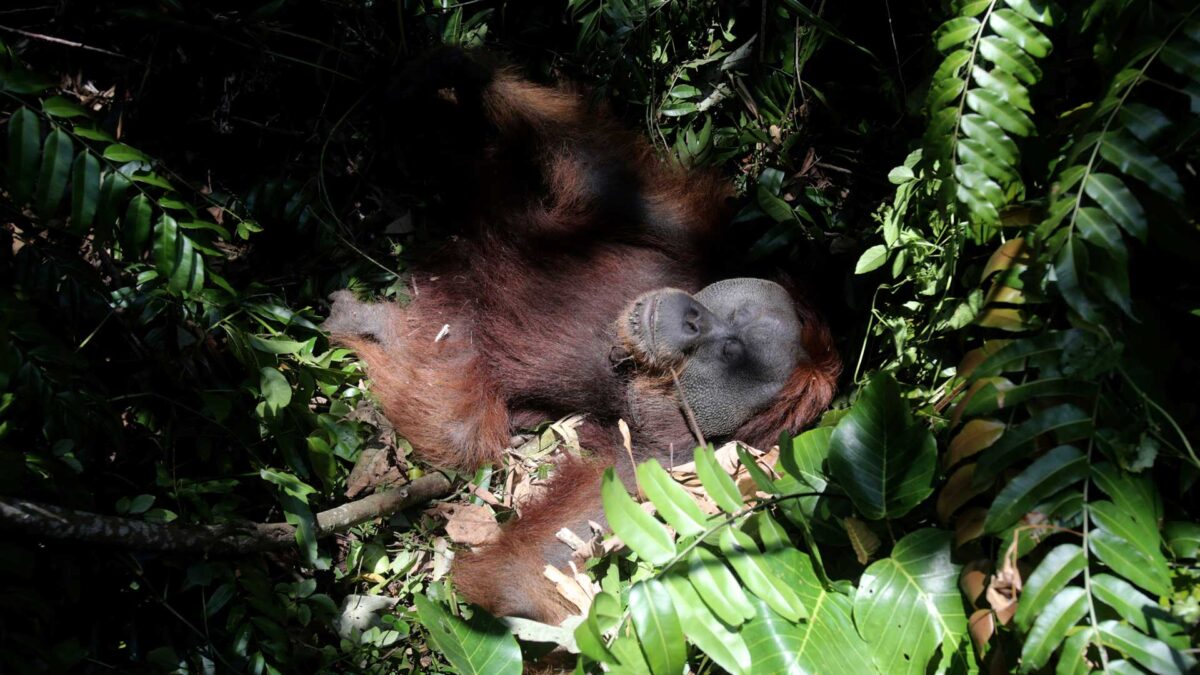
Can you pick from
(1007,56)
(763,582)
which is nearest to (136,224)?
(763,582)

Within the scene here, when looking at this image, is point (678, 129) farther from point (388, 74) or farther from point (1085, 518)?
point (1085, 518)

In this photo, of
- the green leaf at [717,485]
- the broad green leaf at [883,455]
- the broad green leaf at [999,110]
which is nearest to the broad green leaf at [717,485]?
the green leaf at [717,485]

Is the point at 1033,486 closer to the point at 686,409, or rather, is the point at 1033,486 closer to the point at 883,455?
the point at 883,455

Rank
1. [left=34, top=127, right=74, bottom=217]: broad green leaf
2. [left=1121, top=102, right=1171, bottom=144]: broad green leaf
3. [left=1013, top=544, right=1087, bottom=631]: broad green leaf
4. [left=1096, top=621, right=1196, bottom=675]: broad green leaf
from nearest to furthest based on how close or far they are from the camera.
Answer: [left=1096, top=621, right=1196, bottom=675]: broad green leaf
[left=1013, top=544, right=1087, bottom=631]: broad green leaf
[left=1121, top=102, right=1171, bottom=144]: broad green leaf
[left=34, top=127, right=74, bottom=217]: broad green leaf

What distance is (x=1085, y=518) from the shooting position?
1974 millimetres

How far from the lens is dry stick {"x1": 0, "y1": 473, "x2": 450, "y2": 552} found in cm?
225

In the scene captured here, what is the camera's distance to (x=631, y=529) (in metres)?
2.08

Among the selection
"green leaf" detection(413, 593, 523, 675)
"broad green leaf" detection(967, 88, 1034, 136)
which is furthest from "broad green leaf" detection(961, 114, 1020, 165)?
"green leaf" detection(413, 593, 523, 675)

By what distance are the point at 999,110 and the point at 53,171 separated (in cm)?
248

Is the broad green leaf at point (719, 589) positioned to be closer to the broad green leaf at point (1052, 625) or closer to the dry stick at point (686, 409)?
the broad green leaf at point (1052, 625)

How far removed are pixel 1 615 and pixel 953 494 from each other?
8.17ft

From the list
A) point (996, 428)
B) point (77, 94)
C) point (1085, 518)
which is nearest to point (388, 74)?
point (77, 94)

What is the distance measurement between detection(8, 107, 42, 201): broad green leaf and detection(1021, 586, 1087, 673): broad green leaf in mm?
2620

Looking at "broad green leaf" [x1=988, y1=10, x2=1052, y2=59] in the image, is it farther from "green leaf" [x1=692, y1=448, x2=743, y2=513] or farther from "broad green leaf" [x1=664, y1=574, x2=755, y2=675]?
"broad green leaf" [x1=664, y1=574, x2=755, y2=675]
